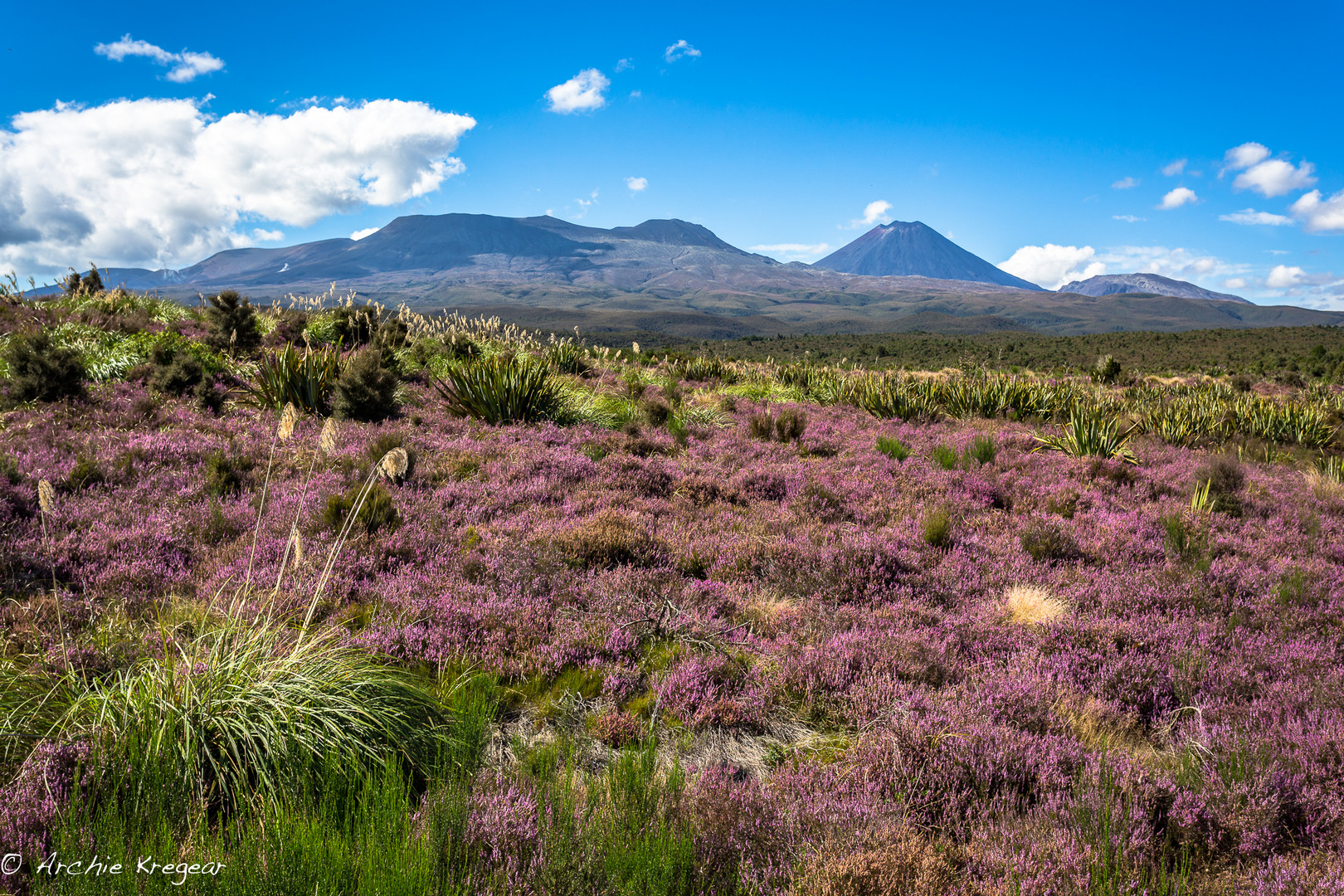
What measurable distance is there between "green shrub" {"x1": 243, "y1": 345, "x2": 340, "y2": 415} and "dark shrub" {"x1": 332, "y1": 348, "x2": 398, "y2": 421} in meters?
0.35

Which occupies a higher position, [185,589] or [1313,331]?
[1313,331]

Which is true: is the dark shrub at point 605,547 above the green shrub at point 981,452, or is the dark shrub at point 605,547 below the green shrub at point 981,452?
below

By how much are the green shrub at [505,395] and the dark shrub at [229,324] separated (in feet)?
21.0

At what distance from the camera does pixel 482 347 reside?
16.2 m

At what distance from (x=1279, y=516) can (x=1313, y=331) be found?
74.5 m

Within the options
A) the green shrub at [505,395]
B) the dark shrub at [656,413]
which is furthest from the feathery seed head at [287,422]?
the dark shrub at [656,413]

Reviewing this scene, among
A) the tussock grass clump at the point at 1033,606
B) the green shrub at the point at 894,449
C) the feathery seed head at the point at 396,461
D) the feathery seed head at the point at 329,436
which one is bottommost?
the tussock grass clump at the point at 1033,606

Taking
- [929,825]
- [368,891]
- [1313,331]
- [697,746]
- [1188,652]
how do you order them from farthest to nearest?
[1313,331], [1188,652], [697,746], [929,825], [368,891]

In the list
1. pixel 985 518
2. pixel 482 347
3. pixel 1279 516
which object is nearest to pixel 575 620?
pixel 985 518

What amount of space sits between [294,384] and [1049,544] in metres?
10.6

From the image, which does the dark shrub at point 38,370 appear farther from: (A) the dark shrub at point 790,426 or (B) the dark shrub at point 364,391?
(A) the dark shrub at point 790,426

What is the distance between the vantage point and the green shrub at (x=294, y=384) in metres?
9.91

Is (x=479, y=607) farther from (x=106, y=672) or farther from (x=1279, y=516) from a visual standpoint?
(x=1279, y=516)

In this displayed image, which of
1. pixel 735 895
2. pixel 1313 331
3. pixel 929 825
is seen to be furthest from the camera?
pixel 1313 331
